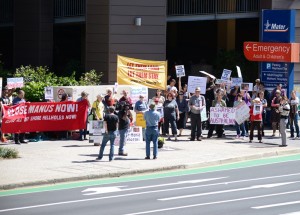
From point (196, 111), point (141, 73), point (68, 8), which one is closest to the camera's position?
point (196, 111)

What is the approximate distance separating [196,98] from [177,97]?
180 centimetres

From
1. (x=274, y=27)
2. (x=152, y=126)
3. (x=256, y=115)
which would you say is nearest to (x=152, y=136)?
(x=152, y=126)

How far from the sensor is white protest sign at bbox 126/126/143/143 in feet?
87.0

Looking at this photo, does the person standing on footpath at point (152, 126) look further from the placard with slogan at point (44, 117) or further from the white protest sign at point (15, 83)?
the white protest sign at point (15, 83)

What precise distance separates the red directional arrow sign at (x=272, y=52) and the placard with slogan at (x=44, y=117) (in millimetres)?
7685

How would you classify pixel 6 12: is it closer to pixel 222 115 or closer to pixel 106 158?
pixel 222 115

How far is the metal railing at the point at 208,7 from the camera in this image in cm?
3816

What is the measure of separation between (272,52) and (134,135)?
7.92m

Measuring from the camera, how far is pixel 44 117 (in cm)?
2744

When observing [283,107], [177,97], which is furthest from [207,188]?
[177,97]

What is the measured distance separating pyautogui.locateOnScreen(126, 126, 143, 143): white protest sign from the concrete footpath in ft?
0.64

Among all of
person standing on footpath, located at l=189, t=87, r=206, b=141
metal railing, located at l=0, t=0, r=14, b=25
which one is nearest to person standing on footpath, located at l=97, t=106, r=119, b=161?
person standing on footpath, located at l=189, t=87, r=206, b=141

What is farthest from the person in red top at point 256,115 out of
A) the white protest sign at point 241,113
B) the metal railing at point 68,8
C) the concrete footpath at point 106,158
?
the metal railing at point 68,8

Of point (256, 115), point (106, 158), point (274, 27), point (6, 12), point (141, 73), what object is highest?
point (6, 12)
